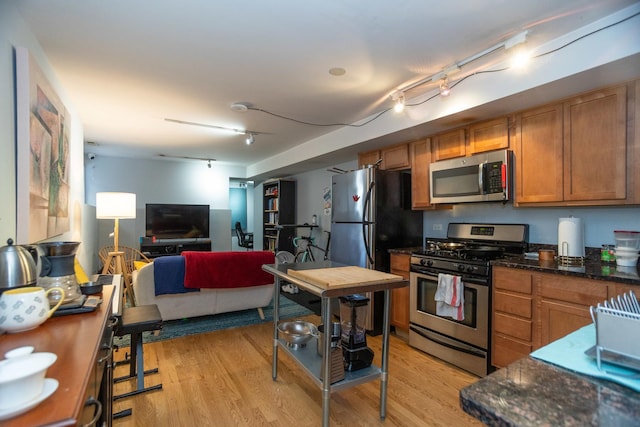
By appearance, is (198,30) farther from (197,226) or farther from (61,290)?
(197,226)

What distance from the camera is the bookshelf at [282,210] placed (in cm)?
648

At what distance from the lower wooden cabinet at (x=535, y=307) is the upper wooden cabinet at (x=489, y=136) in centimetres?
107

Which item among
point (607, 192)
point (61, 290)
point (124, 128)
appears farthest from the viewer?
point (124, 128)

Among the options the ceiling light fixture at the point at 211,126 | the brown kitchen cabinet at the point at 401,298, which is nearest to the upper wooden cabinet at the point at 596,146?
the brown kitchen cabinet at the point at 401,298

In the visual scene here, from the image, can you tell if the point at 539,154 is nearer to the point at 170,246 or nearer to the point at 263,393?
the point at 263,393

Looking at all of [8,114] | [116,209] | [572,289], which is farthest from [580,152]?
[116,209]

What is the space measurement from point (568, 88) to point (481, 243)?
1462 millimetres

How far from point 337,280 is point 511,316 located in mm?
1488

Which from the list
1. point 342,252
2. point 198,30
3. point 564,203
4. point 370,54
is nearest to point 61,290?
point 198,30

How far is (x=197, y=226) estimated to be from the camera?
6527 mm

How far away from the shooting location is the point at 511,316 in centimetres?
230

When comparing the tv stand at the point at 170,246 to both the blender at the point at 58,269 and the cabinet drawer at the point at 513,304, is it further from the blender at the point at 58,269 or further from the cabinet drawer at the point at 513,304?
the cabinet drawer at the point at 513,304

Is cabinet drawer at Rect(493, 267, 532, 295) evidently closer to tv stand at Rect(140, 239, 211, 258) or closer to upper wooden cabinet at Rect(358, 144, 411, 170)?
upper wooden cabinet at Rect(358, 144, 411, 170)

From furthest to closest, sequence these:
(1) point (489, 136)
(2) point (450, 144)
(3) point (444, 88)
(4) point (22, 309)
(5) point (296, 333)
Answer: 1. (2) point (450, 144)
2. (1) point (489, 136)
3. (3) point (444, 88)
4. (5) point (296, 333)
5. (4) point (22, 309)
